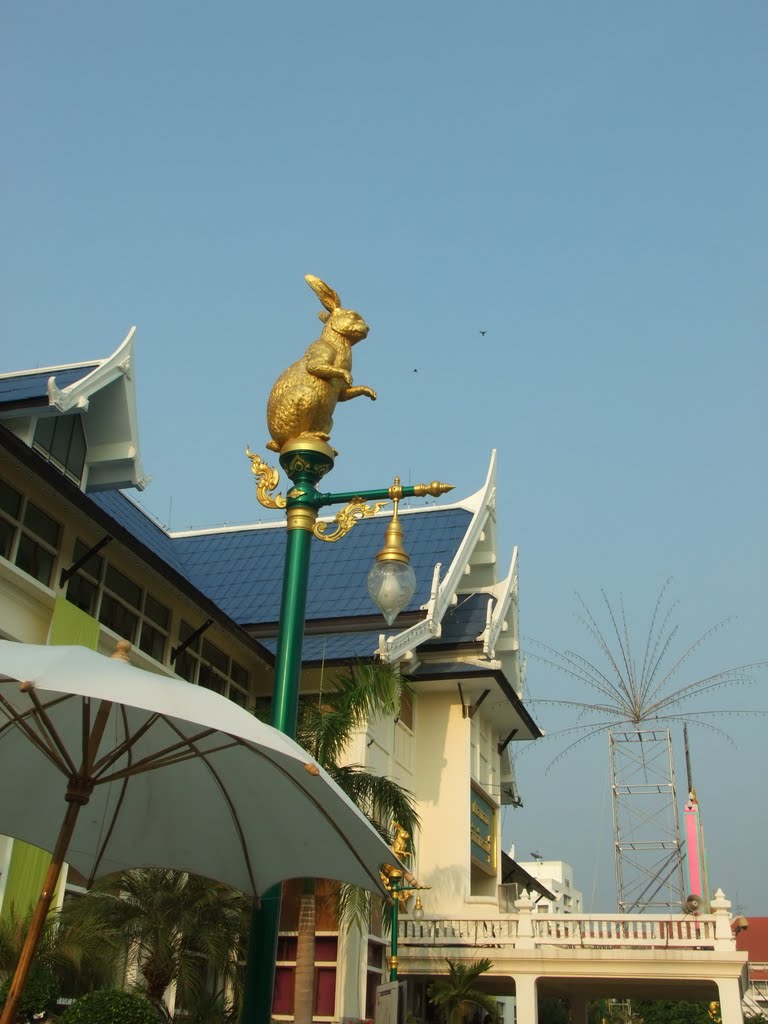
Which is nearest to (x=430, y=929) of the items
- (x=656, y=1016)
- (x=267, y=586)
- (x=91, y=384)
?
(x=267, y=586)

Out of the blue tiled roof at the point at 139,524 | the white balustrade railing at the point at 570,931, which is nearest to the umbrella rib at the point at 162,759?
the white balustrade railing at the point at 570,931

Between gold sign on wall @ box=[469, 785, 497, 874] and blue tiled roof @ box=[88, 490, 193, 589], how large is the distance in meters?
9.56

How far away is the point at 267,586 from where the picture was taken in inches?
1153

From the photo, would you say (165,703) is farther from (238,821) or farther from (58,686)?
(238,821)

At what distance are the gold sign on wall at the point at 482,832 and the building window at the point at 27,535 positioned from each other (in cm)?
1484

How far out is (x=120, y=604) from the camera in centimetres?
1750

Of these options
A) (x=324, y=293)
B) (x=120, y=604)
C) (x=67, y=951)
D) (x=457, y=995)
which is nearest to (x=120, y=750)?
(x=324, y=293)

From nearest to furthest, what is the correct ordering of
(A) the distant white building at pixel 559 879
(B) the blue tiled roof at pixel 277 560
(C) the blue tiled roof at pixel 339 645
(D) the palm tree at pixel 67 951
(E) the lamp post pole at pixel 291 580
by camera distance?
1. (E) the lamp post pole at pixel 291 580
2. (D) the palm tree at pixel 67 951
3. (C) the blue tiled roof at pixel 339 645
4. (B) the blue tiled roof at pixel 277 560
5. (A) the distant white building at pixel 559 879

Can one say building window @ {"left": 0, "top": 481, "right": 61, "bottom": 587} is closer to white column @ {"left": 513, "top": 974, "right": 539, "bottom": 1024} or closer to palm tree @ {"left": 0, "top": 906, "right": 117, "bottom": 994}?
palm tree @ {"left": 0, "top": 906, "right": 117, "bottom": 994}

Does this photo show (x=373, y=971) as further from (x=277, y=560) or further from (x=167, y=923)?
(x=277, y=560)

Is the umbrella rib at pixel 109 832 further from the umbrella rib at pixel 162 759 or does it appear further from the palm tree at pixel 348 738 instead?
the palm tree at pixel 348 738

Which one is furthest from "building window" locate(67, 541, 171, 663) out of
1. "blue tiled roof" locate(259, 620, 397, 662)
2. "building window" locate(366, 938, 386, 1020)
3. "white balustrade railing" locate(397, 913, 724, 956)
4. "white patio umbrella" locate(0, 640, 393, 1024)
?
"white patio umbrella" locate(0, 640, 393, 1024)

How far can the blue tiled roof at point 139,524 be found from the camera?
85.5 feet

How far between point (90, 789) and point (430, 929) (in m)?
18.4
